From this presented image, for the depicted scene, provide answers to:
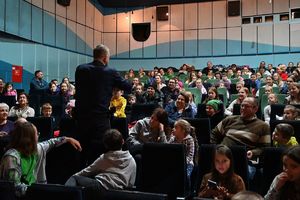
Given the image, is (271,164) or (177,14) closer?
(271,164)

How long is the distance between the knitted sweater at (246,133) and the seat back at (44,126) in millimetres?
1886

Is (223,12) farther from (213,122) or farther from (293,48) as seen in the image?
(213,122)

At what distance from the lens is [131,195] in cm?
222

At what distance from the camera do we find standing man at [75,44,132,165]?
137 inches

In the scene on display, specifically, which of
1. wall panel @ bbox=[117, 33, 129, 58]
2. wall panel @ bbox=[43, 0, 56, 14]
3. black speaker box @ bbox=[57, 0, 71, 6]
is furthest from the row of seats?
wall panel @ bbox=[117, 33, 129, 58]

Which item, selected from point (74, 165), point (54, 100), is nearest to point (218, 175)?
point (74, 165)

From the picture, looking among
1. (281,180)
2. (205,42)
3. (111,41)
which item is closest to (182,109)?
(281,180)

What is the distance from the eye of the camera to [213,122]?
17.5 feet

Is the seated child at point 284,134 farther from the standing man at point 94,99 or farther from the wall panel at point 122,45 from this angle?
the wall panel at point 122,45

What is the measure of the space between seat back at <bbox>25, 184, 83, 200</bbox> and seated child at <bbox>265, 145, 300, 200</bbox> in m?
1.24

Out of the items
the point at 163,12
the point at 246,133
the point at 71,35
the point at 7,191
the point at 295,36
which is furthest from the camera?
the point at 163,12

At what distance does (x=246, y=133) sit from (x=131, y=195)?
7.22 ft

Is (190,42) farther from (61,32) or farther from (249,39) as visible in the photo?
(61,32)

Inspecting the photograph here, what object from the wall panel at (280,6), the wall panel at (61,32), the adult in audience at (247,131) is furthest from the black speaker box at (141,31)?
the adult in audience at (247,131)
